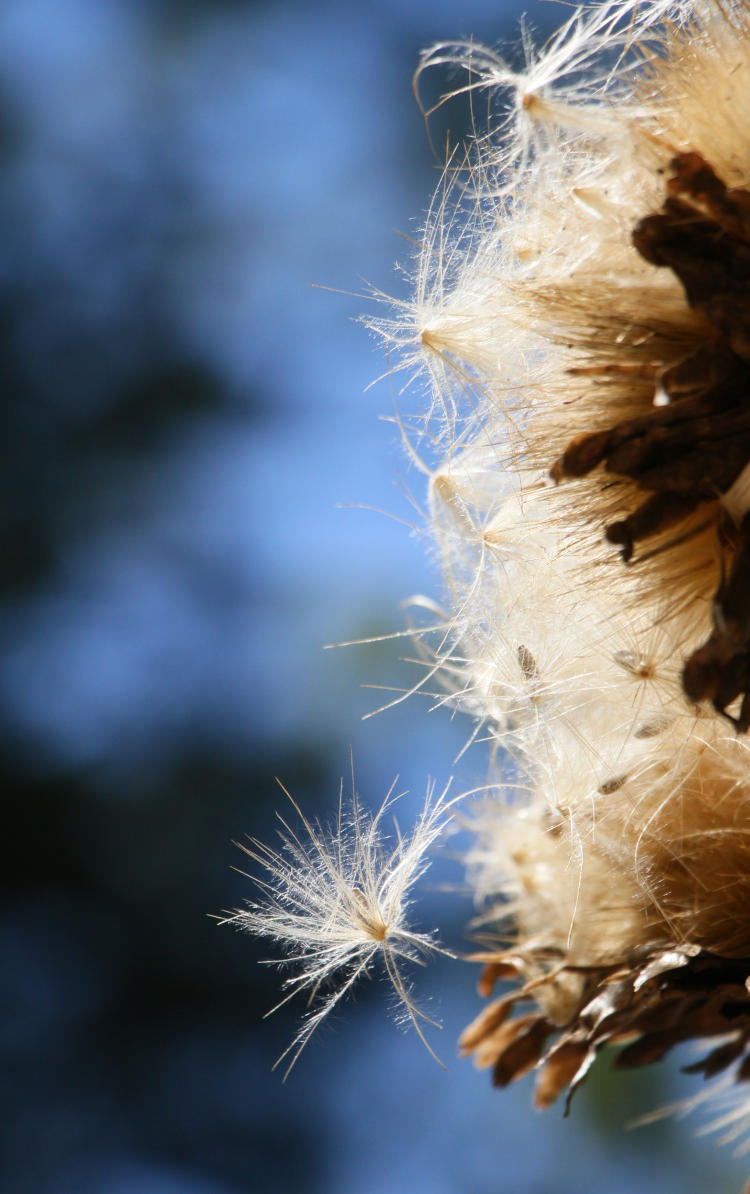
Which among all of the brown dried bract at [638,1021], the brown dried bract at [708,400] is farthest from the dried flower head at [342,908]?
the brown dried bract at [708,400]

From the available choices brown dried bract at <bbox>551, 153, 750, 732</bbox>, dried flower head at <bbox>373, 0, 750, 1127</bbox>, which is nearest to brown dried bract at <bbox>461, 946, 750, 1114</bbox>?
dried flower head at <bbox>373, 0, 750, 1127</bbox>

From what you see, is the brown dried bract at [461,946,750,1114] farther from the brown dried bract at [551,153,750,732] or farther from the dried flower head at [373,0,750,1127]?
the brown dried bract at [551,153,750,732]

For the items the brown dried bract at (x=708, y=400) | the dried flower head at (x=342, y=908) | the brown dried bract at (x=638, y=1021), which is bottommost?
the brown dried bract at (x=638, y=1021)

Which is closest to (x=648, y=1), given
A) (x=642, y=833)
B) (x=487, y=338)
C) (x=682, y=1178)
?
(x=487, y=338)

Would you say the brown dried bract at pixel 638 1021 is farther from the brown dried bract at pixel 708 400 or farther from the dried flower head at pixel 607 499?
the brown dried bract at pixel 708 400

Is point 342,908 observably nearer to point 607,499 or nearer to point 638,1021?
point 638,1021

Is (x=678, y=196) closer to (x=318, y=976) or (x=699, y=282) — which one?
(x=699, y=282)
